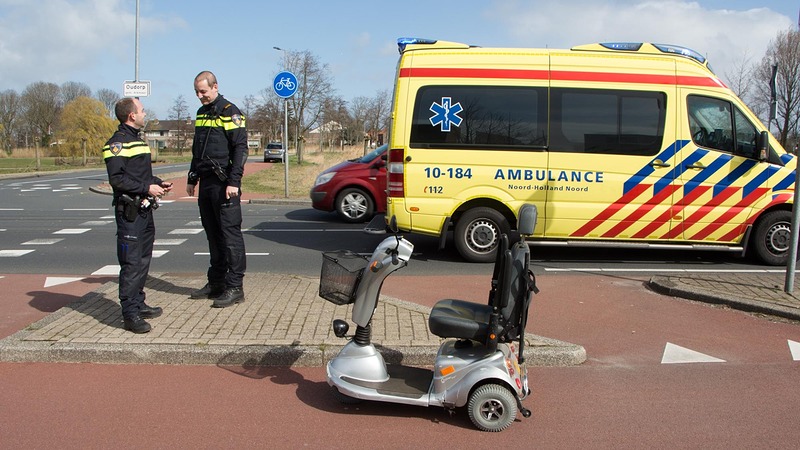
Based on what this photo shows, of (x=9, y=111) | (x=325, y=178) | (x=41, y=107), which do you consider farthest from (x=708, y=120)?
(x=9, y=111)

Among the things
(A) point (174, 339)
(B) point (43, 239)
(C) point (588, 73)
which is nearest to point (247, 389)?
(A) point (174, 339)

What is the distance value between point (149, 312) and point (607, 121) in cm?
621

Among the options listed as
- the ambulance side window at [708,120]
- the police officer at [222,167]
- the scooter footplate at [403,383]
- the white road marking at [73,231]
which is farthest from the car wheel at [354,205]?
the scooter footplate at [403,383]

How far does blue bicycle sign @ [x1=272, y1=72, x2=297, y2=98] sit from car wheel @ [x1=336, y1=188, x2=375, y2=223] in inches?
191

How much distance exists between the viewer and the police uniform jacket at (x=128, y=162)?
519 centimetres

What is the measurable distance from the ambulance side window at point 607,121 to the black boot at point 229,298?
474 cm

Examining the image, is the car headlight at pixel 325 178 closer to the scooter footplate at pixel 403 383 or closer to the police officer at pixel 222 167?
the police officer at pixel 222 167

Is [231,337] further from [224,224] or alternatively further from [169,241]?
[169,241]

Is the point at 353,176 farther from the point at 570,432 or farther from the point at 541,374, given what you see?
the point at 570,432

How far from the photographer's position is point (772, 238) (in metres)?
8.93

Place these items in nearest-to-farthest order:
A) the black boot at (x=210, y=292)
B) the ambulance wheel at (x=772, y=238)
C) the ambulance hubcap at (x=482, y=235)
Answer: the black boot at (x=210, y=292) < the ambulance wheel at (x=772, y=238) < the ambulance hubcap at (x=482, y=235)

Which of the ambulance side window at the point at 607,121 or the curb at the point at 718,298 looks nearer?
the curb at the point at 718,298

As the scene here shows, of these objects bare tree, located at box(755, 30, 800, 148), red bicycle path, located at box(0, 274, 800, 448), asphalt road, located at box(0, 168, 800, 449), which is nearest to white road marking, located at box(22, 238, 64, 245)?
asphalt road, located at box(0, 168, 800, 449)

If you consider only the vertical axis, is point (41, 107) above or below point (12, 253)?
above
